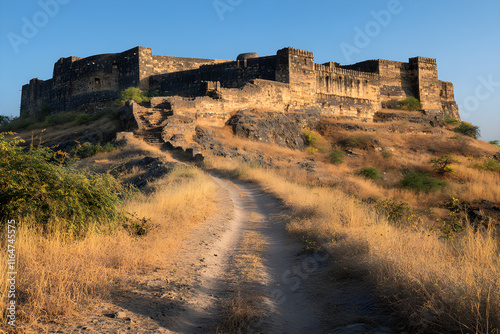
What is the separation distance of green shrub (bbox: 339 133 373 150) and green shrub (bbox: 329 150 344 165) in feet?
8.05

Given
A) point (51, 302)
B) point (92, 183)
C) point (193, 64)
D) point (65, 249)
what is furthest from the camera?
point (193, 64)

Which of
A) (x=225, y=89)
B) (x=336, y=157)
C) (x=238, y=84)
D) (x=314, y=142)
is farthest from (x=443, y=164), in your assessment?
(x=238, y=84)

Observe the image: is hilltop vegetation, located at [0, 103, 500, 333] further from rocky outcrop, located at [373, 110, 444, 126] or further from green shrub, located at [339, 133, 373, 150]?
rocky outcrop, located at [373, 110, 444, 126]

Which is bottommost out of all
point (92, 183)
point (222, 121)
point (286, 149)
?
point (92, 183)

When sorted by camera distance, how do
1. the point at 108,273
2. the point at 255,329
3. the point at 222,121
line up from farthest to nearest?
the point at 222,121
the point at 108,273
the point at 255,329

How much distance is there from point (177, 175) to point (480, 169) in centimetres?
1875

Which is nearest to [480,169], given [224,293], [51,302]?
[224,293]

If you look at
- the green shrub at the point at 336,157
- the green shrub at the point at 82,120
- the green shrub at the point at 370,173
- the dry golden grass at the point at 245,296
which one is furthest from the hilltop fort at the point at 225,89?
the dry golden grass at the point at 245,296

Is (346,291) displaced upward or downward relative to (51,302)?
downward

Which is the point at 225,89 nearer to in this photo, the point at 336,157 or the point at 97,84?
the point at 336,157

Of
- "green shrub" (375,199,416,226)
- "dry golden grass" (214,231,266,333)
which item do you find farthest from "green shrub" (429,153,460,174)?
"dry golden grass" (214,231,266,333)

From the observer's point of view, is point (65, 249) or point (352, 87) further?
point (352, 87)

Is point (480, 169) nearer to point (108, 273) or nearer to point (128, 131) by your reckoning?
point (128, 131)

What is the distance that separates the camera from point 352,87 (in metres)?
31.0
